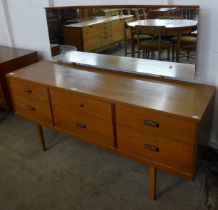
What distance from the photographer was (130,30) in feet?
5.59

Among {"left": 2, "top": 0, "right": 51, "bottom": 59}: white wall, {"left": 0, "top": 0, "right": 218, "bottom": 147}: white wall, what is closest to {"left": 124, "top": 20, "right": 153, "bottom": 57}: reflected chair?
{"left": 0, "top": 0, "right": 218, "bottom": 147}: white wall

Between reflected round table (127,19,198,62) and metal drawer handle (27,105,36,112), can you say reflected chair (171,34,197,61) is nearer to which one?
reflected round table (127,19,198,62)

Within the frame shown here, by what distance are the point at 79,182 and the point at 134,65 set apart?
2.93 ft

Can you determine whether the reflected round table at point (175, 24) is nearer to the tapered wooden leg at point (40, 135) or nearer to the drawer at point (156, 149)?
the drawer at point (156, 149)

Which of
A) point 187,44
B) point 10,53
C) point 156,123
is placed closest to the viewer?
point 156,123

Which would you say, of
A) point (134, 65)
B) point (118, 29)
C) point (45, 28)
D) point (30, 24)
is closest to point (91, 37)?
point (118, 29)

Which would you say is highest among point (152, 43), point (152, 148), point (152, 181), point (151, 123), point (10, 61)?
point (152, 43)

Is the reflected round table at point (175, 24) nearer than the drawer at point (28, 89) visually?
Yes

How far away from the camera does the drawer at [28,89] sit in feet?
5.73

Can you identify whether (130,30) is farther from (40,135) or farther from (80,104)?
(40,135)

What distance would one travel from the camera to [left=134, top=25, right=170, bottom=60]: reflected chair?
5.31 ft

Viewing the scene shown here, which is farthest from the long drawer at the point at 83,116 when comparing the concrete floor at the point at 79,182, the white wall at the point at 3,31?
the white wall at the point at 3,31

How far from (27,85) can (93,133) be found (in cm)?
62

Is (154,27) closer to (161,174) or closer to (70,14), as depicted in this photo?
(70,14)
